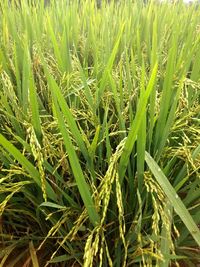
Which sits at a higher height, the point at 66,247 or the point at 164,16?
the point at 164,16

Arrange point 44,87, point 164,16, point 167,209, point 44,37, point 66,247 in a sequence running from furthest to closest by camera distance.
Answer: point 164,16 → point 44,37 → point 44,87 → point 66,247 → point 167,209

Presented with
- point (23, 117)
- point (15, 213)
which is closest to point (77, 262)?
point (15, 213)

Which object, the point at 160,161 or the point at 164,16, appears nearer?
the point at 160,161

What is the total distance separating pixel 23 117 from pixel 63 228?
8.4 inches

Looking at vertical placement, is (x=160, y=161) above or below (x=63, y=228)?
above

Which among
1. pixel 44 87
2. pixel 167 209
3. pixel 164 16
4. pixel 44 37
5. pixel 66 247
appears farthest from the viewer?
pixel 164 16

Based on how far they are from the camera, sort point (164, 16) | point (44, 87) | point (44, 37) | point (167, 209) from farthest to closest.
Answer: point (164, 16) < point (44, 37) < point (44, 87) < point (167, 209)

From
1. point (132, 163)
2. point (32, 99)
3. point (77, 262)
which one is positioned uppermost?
point (32, 99)

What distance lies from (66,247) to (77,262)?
0.05m

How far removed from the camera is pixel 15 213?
0.65 meters

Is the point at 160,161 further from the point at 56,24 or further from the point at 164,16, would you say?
the point at 164,16

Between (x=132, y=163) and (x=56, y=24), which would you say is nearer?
(x=132, y=163)

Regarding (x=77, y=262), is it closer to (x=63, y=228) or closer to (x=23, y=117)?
(x=63, y=228)

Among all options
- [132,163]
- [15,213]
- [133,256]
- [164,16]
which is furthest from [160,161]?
[164,16]
